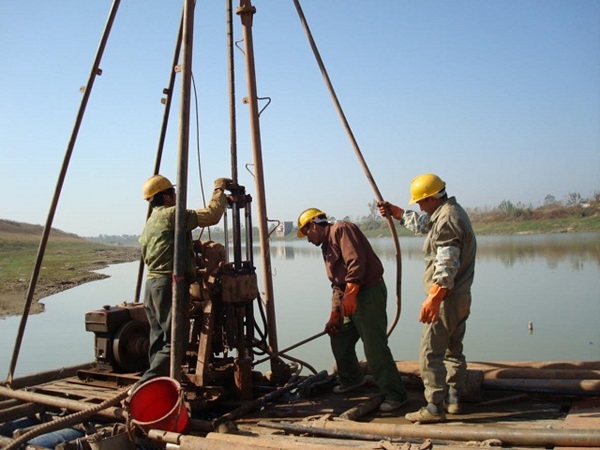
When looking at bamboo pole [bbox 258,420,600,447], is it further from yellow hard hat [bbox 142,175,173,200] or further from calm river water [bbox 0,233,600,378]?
calm river water [bbox 0,233,600,378]

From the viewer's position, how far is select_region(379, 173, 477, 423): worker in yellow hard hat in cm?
383

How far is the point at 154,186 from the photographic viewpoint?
471cm

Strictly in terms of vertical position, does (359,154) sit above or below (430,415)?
above

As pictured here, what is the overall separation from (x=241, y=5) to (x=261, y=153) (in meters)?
1.42

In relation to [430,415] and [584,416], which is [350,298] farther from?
[584,416]

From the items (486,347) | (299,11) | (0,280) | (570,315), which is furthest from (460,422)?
(0,280)

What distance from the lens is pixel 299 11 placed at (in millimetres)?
5570

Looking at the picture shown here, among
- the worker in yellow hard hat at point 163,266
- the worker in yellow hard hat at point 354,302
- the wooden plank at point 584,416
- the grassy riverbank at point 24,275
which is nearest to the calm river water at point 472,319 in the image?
the grassy riverbank at point 24,275

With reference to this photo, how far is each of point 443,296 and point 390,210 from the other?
1082mm

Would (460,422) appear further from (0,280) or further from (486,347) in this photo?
(0,280)

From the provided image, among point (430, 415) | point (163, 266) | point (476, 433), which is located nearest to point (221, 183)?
point (163, 266)

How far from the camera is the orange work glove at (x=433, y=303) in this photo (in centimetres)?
380

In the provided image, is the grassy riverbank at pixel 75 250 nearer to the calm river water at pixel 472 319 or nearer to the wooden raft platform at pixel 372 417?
the calm river water at pixel 472 319

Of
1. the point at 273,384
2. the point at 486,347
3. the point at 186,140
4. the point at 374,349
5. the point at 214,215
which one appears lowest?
the point at 486,347
